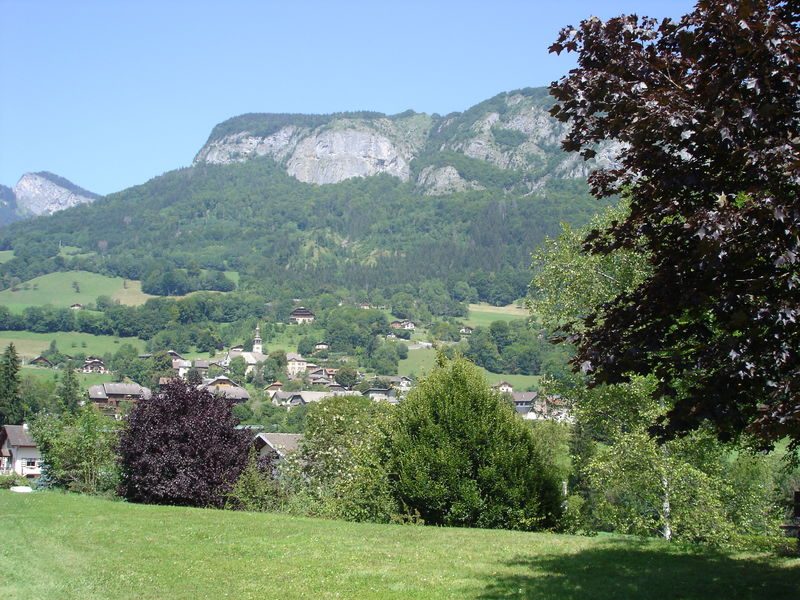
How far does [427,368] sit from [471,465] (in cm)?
10657

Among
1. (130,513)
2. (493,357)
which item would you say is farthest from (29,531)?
(493,357)

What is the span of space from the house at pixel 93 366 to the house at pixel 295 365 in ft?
112

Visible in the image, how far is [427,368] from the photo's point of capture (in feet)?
414

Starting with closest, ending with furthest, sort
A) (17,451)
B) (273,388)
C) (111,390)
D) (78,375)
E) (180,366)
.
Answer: (17,451), (111,390), (78,375), (273,388), (180,366)

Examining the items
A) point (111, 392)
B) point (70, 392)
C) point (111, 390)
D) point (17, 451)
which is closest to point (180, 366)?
point (111, 390)

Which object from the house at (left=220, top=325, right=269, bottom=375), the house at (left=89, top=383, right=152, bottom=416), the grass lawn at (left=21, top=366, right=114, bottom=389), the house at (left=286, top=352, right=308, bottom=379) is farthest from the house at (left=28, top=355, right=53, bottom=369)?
the house at (left=286, top=352, right=308, bottom=379)

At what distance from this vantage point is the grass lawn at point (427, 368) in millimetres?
138875

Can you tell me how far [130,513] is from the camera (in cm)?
2172

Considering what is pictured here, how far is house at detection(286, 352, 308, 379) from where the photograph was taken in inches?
6314

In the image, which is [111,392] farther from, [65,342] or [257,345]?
[257,345]

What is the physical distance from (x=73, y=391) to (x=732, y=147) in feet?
291

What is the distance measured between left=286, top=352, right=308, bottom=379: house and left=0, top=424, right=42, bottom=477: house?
92.3 m

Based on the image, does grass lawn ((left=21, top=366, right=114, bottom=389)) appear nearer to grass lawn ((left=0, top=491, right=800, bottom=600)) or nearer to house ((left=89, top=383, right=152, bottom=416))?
house ((left=89, top=383, right=152, bottom=416))

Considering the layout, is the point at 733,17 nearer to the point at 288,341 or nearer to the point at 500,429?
the point at 500,429
